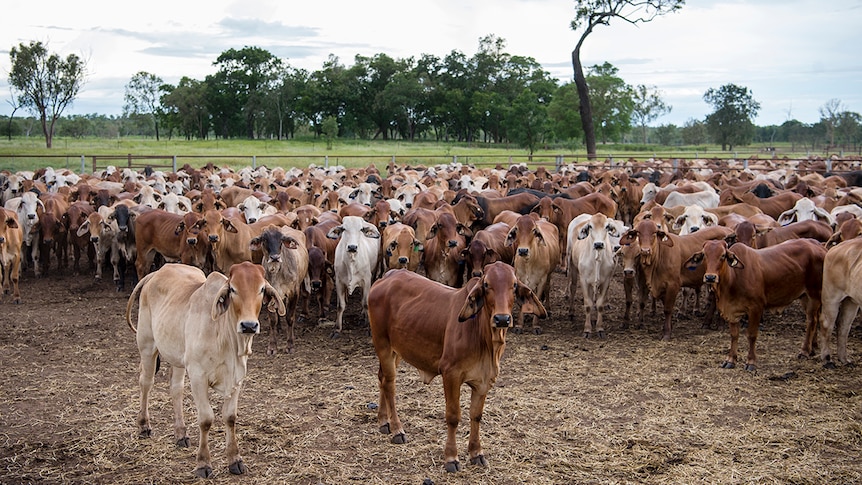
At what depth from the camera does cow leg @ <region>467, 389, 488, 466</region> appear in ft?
20.8

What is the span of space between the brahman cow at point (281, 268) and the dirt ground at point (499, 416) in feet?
1.18

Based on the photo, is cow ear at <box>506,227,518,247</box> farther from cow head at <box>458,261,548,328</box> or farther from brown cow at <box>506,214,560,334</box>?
cow head at <box>458,261,548,328</box>

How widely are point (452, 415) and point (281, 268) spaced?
506 centimetres

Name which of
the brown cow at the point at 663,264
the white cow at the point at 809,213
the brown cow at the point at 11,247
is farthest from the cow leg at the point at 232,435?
the white cow at the point at 809,213

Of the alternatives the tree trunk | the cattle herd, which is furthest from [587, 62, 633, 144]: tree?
the cattle herd

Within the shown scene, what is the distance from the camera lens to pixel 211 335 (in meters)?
6.17

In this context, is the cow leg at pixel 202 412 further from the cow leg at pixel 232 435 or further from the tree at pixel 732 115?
the tree at pixel 732 115

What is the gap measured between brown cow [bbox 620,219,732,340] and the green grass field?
21.8 m

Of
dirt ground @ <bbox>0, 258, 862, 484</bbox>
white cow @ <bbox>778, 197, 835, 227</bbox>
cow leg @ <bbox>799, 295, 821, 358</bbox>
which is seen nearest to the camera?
dirt ground @ <bbox>0, 258, 862, 484</bbox>

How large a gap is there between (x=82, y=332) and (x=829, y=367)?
10.3m

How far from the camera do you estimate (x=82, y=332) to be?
11227 millimetres

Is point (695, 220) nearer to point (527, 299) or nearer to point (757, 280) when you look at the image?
point (757, 280)

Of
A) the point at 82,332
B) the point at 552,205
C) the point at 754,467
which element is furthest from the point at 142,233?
the point at 754,467

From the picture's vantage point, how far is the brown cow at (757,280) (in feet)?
30.6
